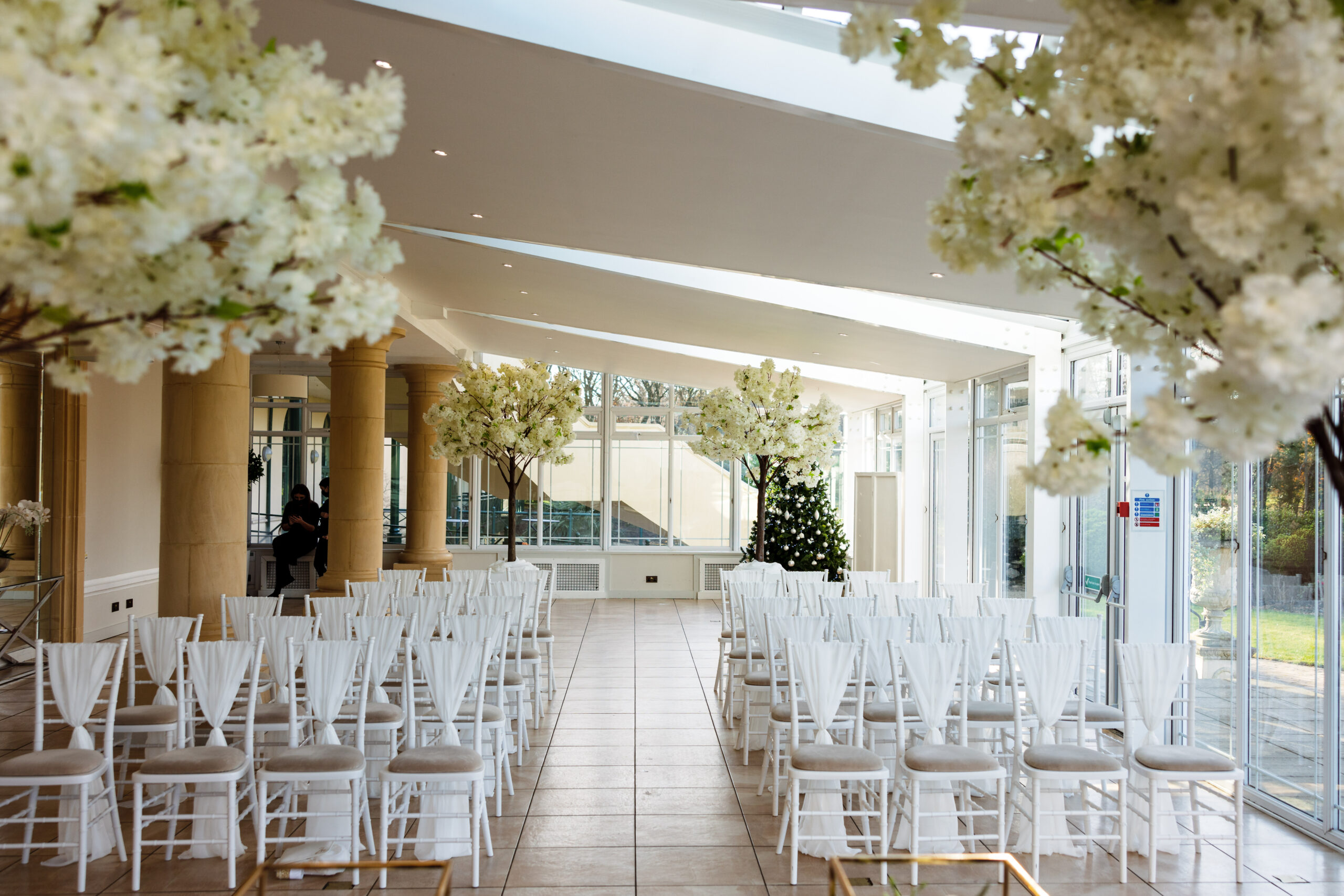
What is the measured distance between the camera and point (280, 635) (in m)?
5.02

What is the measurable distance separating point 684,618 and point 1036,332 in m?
6.20

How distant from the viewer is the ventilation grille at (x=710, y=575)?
14883 millimetres

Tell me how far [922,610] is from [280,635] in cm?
395

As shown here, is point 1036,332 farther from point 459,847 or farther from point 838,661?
point 459,847

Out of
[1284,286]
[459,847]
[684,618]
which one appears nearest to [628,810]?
[459,847]

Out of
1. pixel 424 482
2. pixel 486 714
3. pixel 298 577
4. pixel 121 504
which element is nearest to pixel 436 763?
pixel 486 714

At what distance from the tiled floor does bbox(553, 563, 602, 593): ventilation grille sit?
25.4ft

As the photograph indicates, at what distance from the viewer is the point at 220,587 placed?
6391mm

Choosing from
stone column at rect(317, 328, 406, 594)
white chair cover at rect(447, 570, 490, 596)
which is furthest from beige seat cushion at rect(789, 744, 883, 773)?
stone column at rect(317, 328, 406, 594)

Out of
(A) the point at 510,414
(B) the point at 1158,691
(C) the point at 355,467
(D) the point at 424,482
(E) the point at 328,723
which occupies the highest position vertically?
(A) the point at 510,414

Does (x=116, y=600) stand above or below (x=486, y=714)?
below

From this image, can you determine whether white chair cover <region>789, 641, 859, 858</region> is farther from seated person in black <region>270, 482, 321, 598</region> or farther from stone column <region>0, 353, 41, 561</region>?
seated person in black <region>270, 482, 321, 598</region>

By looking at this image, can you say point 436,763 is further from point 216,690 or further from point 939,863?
point 939,863

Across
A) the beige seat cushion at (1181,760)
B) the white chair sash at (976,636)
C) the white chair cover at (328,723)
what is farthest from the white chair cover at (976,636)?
the white chair cover at (328,723)
